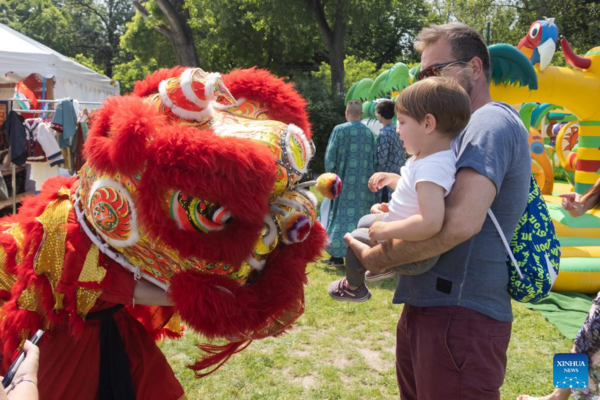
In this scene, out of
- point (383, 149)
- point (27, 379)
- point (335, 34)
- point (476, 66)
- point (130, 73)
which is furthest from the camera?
point (130, 73)

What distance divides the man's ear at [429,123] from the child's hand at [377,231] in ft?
1.10

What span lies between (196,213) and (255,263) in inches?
12.4

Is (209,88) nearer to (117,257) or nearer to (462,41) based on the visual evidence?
(117,257)

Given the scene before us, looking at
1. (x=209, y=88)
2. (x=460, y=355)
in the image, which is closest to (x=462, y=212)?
(x=460, y=355)

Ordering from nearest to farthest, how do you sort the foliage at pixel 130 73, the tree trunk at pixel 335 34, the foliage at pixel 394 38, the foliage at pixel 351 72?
the tree trunk at pixel 335 34, the foliage at pixel 351 72, the foliage at pixel 130 73, the foliage at pixel 394 38

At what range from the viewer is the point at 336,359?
360cm

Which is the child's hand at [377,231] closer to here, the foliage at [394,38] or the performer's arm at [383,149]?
the performer's arm at [383,149]

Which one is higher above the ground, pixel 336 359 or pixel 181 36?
pixel 181 36

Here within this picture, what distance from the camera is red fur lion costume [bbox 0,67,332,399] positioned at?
137cm

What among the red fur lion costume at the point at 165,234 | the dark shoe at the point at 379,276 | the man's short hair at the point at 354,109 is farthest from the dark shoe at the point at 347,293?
the man's short hair at the point at 354,109

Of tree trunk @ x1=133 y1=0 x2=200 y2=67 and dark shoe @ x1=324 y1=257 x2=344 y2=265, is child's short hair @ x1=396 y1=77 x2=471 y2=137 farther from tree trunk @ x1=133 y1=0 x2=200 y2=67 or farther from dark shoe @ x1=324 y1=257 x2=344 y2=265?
tree trunk @ x1=133 y1=0 x2=200 y2=67

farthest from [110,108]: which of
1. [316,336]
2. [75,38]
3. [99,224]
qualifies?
[75,38]

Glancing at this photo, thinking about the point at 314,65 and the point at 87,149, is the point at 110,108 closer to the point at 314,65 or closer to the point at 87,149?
the point at 87,149

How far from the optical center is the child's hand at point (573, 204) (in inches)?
115
